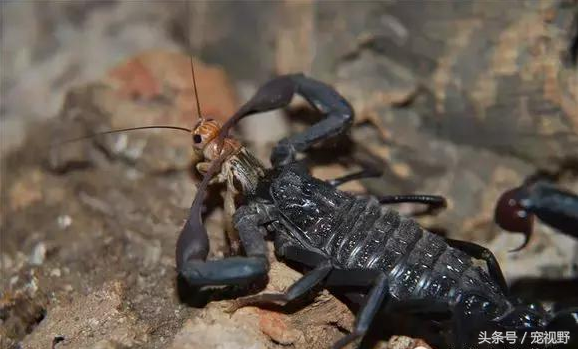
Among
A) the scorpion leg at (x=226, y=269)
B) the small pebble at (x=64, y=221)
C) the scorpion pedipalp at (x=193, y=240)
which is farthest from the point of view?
the small pebble at (x=64, y=221)

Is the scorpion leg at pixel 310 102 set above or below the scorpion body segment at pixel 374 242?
above

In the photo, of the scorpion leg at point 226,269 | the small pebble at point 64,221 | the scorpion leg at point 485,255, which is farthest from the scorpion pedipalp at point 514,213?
the small pebble at point 64,221

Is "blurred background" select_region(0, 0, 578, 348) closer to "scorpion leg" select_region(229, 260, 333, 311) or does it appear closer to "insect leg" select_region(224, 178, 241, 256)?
"insect leg" select_region(224, 178, 241, 256)

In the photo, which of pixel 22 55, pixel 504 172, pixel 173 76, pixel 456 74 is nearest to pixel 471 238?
pixel 504 172

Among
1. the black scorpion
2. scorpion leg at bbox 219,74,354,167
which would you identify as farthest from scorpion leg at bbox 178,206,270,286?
scorpion leg at bbox 219,74,354,167

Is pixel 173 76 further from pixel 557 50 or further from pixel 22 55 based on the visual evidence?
pixel 557 50

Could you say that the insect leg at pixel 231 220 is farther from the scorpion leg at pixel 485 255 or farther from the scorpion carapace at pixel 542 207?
the scorpion carapace at pixel 542 207

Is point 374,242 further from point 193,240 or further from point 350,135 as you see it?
point 350,135
